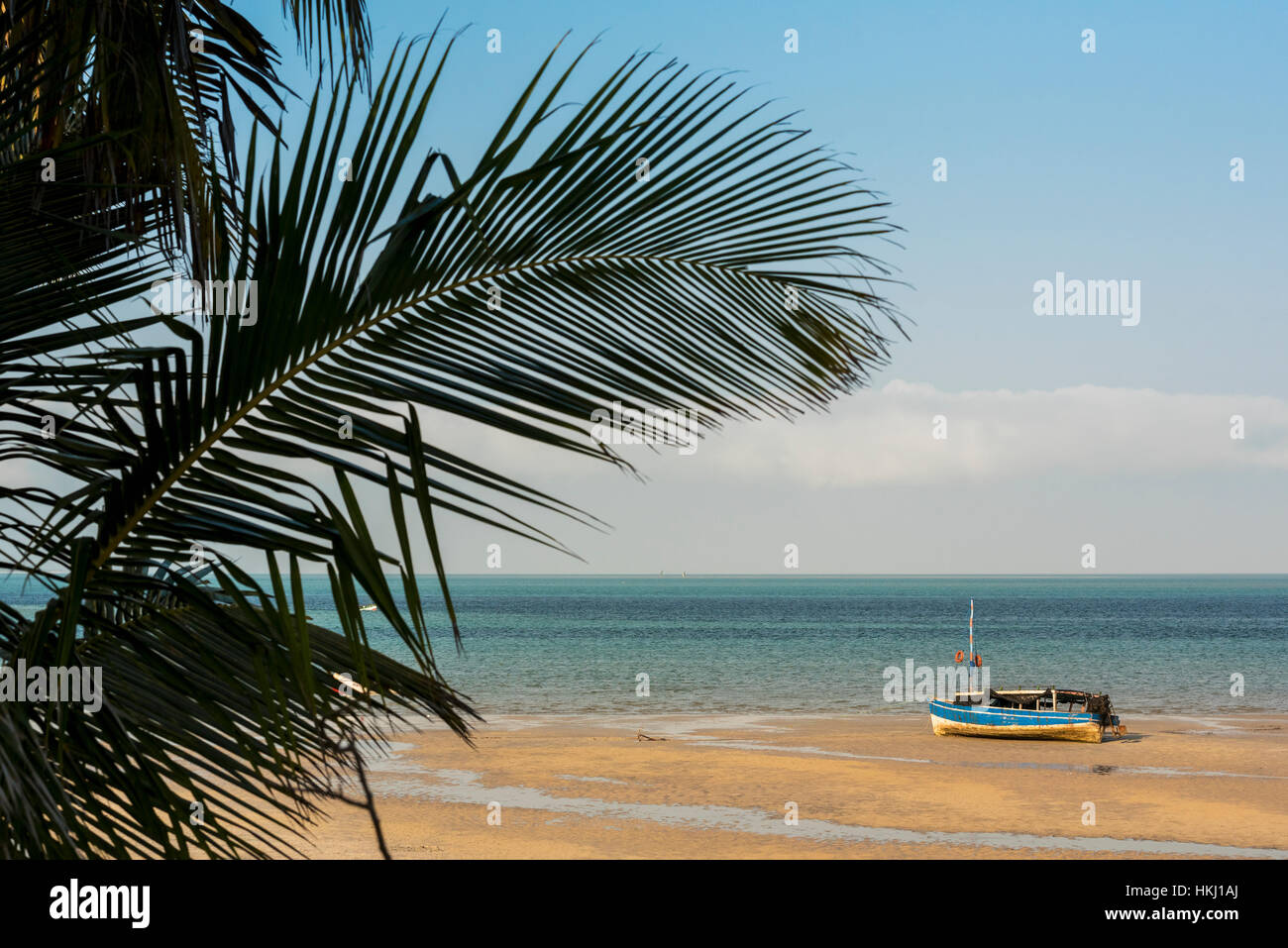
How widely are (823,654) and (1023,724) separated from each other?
35815mm

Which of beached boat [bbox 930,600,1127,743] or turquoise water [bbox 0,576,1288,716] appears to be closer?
beached boat [bbox 930,600,1127,743]

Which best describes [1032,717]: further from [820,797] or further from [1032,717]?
[820,797]

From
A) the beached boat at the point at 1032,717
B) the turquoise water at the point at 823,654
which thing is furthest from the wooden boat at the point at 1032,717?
the turquoise water at the point at 823,654

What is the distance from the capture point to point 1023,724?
26438mm

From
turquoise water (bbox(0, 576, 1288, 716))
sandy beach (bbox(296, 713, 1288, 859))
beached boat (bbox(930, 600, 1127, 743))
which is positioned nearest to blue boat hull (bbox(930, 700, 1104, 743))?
beached boat (bbox(930, 600, 1127, 743))

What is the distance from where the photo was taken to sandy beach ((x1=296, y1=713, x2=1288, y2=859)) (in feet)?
49.3

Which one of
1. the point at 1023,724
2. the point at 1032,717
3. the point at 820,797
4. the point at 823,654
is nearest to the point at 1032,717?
the point at 1032,717

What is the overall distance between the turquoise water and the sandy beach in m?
5.40

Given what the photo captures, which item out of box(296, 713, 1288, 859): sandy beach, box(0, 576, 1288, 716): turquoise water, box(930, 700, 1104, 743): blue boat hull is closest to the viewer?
box(296, 713, 1288, 859): sandy beach

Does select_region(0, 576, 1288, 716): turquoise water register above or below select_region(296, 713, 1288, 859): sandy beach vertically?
below

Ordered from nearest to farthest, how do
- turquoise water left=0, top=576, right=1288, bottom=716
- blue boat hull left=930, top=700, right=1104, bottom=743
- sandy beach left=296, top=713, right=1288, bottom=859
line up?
sandy beach left=296, top=713, right=1288, bottom=859
blue boat hull left=930, top=700, right=1104, bottom=743
turquoise water left=0, top=576, right=1288, bottom=716

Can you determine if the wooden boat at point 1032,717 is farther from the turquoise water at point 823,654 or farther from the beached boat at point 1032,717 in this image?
the turquoise water at point 823,654

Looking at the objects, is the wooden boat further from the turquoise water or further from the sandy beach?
the turquoise water

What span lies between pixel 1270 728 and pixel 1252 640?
4691cm
